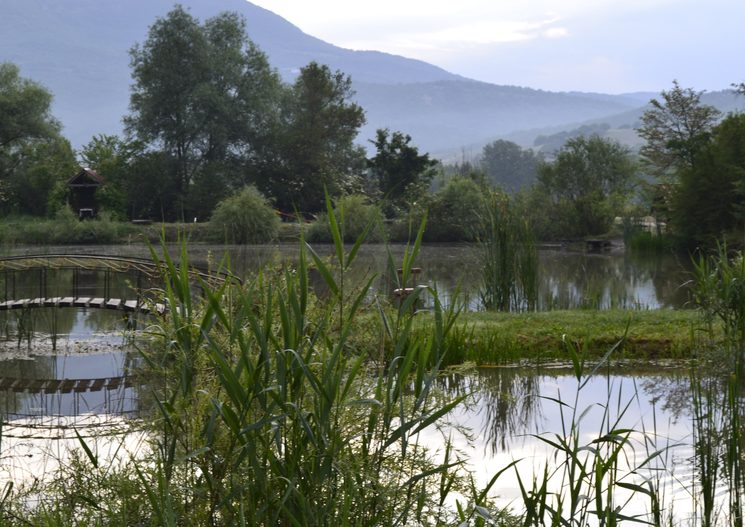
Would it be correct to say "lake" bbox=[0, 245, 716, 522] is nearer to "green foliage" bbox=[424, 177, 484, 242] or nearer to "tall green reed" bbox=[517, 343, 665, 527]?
"tall green reed" bbox=[517, 343, 665, 527]

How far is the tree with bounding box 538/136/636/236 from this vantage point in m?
25.3

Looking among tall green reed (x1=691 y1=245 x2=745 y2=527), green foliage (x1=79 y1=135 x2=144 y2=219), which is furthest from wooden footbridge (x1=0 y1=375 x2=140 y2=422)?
green foliage (x1=79 y1=135 x2=144 y2=219)

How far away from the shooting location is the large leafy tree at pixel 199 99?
103 feet

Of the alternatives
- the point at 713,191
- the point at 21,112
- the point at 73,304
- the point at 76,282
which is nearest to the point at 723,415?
the point at 73,304

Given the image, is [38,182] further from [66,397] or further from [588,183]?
[66,397]

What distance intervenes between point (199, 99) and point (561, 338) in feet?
84.5

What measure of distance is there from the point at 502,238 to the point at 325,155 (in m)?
23.4

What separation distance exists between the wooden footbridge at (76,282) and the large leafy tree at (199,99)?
13.6 metres

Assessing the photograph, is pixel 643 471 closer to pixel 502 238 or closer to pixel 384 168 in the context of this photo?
pixel 502 238

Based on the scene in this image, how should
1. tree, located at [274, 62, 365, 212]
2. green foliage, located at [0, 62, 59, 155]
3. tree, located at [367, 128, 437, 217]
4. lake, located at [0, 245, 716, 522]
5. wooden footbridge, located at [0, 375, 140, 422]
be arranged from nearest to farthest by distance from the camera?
lake, located at [0, 245, 716, 522], wooden footbridge, located at [0, 375, 140, 422], tree, located at [367, 128, 437, 217], tree, located at [274, 62, 365, 212], green foliage, located at [0, 62, 59, 155]

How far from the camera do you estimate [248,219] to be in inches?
919

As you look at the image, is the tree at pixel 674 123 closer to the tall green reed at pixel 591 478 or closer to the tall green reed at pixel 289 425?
the tall green reed at pixel 591 478

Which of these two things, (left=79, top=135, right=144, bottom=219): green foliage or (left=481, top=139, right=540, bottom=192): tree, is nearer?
(left=79, top=135, right=144, bottom=219): green foliage

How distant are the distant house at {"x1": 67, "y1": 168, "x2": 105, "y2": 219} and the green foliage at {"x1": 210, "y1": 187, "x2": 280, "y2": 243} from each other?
252 inches
